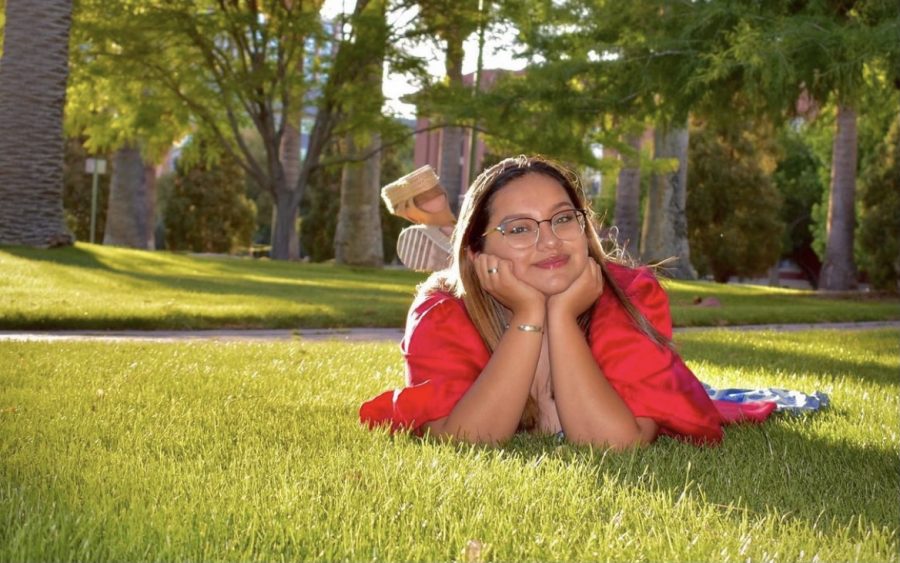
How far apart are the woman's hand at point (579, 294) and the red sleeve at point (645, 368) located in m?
0.25

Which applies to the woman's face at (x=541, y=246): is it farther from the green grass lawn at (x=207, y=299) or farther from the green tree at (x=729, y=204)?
the green tree at (x=729, y=204)

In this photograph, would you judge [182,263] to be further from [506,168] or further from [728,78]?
[506,168]

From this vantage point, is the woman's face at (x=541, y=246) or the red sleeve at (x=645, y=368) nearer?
the woman's face at (x=541, y=246)

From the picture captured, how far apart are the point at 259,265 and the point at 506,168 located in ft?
60.0

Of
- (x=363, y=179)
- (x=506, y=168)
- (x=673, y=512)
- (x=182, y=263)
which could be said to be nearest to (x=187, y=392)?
(x=506, y=168)

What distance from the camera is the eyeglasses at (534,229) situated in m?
3.90

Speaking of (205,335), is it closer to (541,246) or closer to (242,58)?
(541,246)

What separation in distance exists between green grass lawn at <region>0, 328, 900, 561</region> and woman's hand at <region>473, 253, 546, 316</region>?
55cm

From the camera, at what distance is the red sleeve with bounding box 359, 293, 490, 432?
4.20 metres

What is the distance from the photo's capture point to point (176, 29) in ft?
69.8

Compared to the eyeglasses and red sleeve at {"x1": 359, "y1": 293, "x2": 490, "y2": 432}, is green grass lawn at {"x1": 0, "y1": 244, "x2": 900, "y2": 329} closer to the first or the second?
red sleeve at {"x1": 359, "y1": 293, "x2": 490, "y2": 432}

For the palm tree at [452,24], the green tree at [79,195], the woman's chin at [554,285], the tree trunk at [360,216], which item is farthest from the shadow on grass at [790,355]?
the green tree at [79,195]

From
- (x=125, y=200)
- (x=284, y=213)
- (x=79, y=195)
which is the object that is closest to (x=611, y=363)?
(x=284, y=213)

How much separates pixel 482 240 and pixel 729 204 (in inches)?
1536
